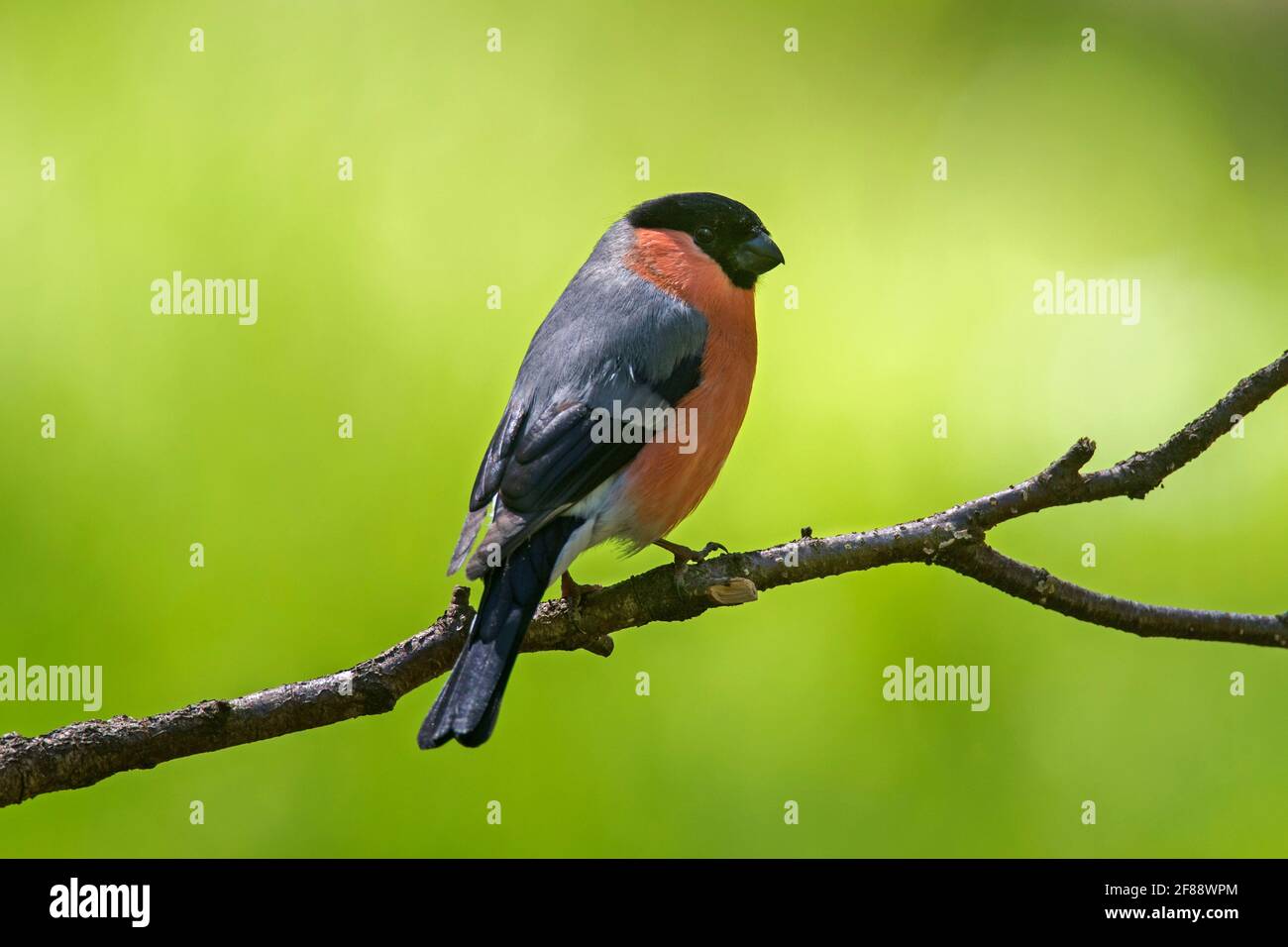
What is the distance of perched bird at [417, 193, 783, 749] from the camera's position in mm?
2002

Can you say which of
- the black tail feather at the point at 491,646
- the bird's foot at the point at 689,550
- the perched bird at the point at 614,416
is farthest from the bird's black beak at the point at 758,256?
the black tail feather at the point at 491,646

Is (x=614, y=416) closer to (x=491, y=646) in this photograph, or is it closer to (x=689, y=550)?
(x=689, y=550)

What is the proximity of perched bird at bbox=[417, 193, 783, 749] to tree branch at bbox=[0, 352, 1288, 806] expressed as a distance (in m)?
0.10

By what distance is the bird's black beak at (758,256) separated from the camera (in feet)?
8.34

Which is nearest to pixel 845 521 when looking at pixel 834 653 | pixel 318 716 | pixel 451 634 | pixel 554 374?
pixel 834 653

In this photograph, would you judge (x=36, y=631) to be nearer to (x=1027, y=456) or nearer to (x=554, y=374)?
(x=554, y=374)

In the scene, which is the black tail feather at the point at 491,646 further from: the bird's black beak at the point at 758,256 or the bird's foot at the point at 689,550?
the bird's black beak at the point at 758,256

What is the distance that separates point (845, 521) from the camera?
2.55 meters

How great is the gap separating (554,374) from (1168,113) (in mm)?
2236

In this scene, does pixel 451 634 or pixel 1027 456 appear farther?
pixel 1027 456

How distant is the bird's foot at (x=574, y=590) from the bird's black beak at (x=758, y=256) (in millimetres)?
743

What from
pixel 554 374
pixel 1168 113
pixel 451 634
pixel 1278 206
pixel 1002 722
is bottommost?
pixel 1002 722

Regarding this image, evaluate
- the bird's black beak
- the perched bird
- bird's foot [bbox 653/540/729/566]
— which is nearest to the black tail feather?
the perched bird

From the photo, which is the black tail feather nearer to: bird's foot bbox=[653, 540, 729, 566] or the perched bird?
the perched bird
